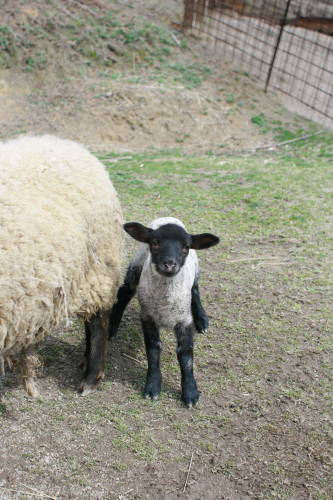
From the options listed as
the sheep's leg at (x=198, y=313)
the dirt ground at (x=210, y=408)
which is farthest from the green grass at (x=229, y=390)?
the sheep's leg at (x=198, y=313)

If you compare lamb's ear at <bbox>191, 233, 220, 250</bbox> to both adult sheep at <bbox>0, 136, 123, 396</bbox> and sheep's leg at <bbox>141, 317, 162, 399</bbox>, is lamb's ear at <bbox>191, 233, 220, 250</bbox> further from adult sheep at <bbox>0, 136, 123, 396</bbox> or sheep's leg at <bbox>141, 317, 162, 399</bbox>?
sheep's leg at <bbox>141, 317, 162, 399</bbox>

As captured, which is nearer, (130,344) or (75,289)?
(75,289)

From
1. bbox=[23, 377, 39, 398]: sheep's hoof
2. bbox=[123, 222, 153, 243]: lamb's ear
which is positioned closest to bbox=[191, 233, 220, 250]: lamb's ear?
bbox=[123, 222, 153, 243]: lamb's ear

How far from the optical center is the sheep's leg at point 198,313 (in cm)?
491

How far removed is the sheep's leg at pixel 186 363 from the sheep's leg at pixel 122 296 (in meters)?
0.78

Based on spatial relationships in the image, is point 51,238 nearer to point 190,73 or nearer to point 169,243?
point 169,243

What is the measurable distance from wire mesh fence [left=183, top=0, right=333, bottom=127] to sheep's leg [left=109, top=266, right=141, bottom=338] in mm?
8970

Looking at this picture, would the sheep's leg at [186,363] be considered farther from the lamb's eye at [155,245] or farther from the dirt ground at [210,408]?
the lamb's eye at [155,245]

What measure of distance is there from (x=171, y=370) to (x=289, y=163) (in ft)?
18.2

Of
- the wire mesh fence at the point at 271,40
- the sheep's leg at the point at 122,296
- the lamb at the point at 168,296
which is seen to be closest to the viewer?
the lamb at the point at 168,296

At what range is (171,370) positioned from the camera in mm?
4484

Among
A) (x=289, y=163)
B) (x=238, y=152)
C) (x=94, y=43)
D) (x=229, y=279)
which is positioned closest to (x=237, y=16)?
(x=94, y=43)

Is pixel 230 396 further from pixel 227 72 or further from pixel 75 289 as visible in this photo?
pixel 227 72

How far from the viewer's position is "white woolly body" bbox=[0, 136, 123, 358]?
3.23m
